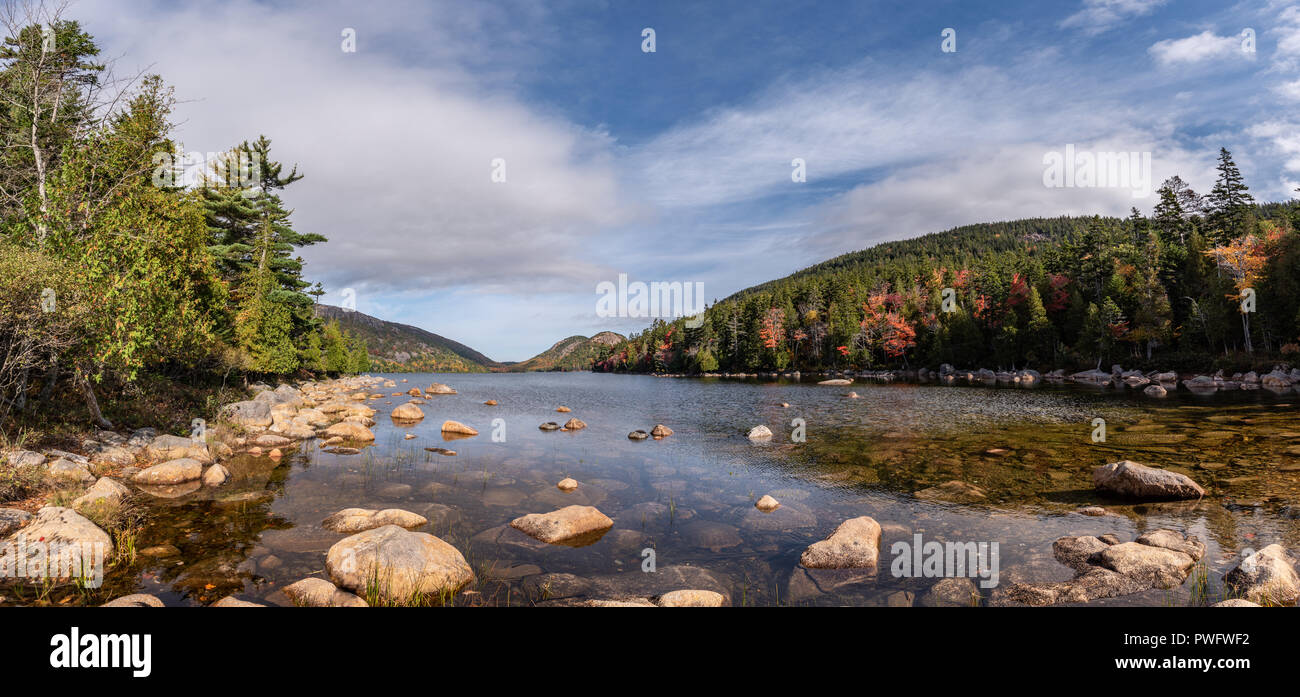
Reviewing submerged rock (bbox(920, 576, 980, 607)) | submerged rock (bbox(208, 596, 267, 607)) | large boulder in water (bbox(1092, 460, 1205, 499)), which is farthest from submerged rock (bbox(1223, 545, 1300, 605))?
submerged rock (bbox(208, 596, 267, 607))

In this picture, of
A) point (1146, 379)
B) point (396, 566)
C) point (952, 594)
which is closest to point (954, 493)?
point (952, 594)

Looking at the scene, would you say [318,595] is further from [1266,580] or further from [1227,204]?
[1227,204]

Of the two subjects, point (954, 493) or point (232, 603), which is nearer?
point (232, 603)

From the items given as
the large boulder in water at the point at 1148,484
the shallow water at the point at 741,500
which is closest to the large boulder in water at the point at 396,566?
the shallow water at the point at 741,500

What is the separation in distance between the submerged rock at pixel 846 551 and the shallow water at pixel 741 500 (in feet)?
1.30

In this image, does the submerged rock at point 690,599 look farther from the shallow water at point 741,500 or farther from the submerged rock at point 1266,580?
the submerged rock at point 1266,580

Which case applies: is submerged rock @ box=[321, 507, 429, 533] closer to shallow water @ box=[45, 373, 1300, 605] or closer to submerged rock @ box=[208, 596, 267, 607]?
shallow water @ box=[45, 373, 1300, 605]

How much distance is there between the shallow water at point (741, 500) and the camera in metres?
10.5

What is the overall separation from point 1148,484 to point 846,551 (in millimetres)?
11248

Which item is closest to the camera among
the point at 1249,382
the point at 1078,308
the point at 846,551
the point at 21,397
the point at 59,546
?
the point at 59,546

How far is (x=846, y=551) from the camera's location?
11.2 metres

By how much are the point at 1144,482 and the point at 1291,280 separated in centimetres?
6671

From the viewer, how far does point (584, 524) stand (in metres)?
13.6

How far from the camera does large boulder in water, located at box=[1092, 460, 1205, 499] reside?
48.2 ft
